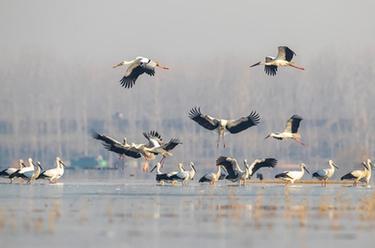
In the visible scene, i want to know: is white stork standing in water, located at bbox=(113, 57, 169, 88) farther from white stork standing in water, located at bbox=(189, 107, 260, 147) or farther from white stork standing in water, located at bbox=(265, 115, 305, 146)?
→ white stork standing in water, located at bbox=(265, 115, 305, 146)

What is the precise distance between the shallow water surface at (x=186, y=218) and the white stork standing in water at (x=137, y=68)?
3.09m

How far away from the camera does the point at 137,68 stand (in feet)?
104

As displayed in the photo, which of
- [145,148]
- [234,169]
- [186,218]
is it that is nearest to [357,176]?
[234,169]

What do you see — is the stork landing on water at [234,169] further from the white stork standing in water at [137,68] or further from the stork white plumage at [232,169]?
the white stork standing in water at [137,68]

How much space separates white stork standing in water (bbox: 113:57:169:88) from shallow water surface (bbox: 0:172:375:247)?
3.09 metres

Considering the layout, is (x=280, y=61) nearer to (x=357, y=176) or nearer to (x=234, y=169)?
(x=234, y=169)

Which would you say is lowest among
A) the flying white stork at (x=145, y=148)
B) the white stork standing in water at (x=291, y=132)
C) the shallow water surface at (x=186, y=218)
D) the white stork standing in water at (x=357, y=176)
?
the shallow water surface at (x=186, y=218)

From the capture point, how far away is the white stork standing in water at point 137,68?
102 feet

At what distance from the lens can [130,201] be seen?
25.3 metres

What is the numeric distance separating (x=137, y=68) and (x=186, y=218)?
1145cm

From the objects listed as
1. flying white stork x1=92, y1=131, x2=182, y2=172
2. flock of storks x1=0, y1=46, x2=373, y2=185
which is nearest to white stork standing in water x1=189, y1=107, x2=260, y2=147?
flock of storks x1=0, y1=46, x2=373, y2=185

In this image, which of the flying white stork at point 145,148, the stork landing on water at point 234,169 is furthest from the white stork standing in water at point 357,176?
the flying white stork at point 145,148

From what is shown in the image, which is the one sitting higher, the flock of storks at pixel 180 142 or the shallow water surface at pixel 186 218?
the flock of storks at pixel 180 142

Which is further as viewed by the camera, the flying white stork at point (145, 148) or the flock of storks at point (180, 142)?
the flying white stork at point (145, 148)
